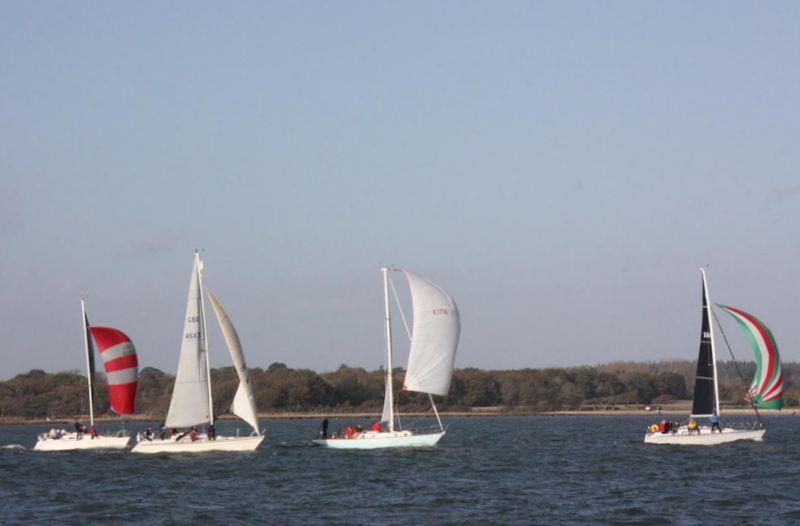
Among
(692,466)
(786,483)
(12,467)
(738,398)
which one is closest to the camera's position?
(786,483)

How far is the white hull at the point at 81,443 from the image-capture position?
71188mm

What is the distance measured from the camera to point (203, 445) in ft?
209

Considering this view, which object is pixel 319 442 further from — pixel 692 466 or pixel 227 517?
pixel 227 517

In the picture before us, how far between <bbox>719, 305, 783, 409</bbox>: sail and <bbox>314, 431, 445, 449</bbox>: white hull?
1667 centimetres

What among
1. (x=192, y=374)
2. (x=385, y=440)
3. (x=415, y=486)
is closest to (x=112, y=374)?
(x=192, y=374)

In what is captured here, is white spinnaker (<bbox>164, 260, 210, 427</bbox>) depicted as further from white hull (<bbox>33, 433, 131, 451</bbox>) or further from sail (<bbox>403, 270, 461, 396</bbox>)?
sail (<bbox>403, 270, 461, 396</bbox>)

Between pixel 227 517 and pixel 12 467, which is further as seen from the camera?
pixel 12 467

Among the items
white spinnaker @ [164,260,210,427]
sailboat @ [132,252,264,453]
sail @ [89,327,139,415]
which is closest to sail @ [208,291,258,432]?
sailboat @ [132,252,264,453]

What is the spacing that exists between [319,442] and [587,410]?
123 m

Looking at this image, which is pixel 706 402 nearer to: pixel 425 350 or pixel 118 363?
pixel 425 350

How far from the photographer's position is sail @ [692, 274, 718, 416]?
225 ft

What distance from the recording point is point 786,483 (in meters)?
50.6

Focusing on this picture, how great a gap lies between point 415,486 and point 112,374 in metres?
26.2

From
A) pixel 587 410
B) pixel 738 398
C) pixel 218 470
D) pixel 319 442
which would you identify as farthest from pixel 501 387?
pixel 218 470
